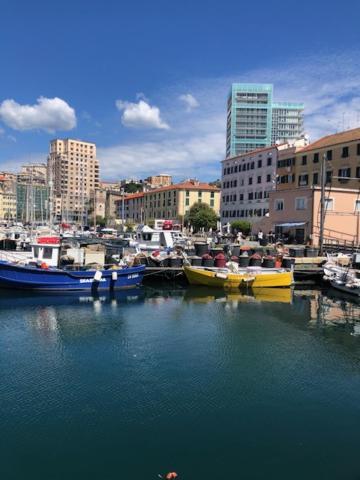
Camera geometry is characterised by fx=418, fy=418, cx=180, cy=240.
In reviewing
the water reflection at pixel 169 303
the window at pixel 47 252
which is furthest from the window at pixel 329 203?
the window at pixel 47 252

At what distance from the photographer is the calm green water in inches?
393

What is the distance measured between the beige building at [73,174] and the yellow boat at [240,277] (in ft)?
431

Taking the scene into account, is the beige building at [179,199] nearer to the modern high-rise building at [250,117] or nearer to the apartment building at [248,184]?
the apartment building at [248,184]

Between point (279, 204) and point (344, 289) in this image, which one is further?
point (279, 204)

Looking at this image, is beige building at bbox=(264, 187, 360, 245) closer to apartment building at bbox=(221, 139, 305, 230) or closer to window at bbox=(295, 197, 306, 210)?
window at bbox=(295, 197, 306, 210)

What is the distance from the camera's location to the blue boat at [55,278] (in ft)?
96.5

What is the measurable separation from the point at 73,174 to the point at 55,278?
157 meters

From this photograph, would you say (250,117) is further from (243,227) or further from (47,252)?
(47,252)

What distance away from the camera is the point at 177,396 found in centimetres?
1344

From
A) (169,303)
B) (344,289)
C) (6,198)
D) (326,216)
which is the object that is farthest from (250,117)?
(169,303)

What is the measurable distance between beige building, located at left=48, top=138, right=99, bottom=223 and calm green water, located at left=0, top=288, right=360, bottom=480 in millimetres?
142902

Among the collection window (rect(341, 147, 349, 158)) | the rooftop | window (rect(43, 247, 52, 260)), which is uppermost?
the rooftop

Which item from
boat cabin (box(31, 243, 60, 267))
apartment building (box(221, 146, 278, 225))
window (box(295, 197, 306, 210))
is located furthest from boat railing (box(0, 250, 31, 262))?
apartment building (box(221, 146, 278, 225))

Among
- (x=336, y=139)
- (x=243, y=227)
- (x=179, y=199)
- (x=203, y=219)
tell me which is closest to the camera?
(x=336, y=139)
